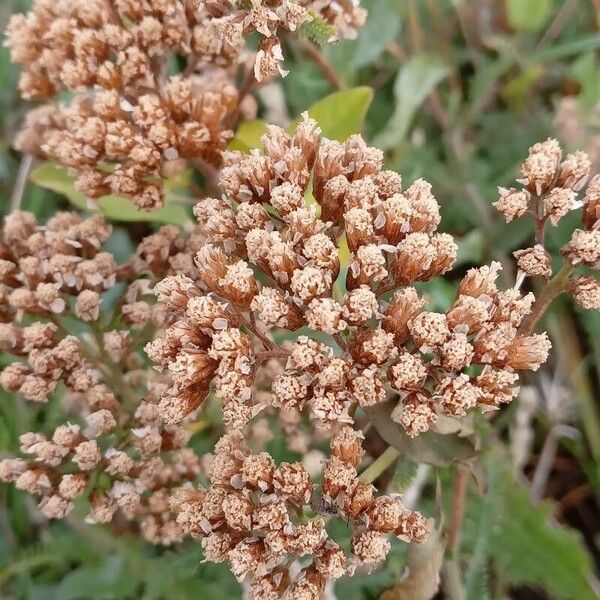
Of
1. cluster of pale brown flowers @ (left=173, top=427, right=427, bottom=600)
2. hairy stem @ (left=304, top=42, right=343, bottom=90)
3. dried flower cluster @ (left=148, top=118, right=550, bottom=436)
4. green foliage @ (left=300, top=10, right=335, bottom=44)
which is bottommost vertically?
cluster of pale brown flowers @ (left=173, top=427, right=427, bottom=600)

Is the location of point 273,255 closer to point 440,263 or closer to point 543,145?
point 440,263

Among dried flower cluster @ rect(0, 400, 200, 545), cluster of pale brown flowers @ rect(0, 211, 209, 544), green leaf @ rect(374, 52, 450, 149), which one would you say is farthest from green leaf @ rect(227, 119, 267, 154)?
dried flower cluster @ rect(0, 400, 200, 545)

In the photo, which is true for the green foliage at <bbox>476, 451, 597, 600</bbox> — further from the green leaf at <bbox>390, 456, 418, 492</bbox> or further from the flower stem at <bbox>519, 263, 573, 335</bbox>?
the flower stem at <bbox>519, 263, 573, 335</bbox>

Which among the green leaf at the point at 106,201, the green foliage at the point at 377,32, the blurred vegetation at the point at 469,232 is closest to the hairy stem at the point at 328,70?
the blurred vegetation at the point at 469,232

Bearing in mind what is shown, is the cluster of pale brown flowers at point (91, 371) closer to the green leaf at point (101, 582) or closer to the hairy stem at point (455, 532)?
the green leaf at point (101, 582)

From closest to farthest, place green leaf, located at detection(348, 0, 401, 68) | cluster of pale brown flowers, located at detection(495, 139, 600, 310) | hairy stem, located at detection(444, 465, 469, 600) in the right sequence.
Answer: cluster of pale brown flowers, located at detection(495, 139, 600, 310) < hairy stem, located at detection(444, 465, 469, 600) < green leaf, located at detection(348, 0, 401, 68)

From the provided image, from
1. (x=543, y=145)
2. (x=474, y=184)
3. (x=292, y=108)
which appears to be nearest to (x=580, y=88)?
(x=474, y=184)

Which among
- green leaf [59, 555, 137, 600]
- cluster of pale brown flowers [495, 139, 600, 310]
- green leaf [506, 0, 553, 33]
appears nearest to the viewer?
cluster of pale brown flowers [495, 139, 600, 310]
